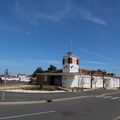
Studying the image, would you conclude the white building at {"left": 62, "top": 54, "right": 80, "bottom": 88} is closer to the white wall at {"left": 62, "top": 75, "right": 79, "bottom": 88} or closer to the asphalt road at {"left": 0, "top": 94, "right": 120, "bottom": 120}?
the white wall at {"left": 62, "top": 75, "right": 79, "bottom": 88}

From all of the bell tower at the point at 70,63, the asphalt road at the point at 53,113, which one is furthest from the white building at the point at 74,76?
the asphalt road at the point at 53,113

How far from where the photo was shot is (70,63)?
6300 centimetres

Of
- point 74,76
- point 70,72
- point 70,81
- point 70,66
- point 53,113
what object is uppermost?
point 70,66

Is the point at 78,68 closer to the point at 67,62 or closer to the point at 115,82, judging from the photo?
the point at 67,62

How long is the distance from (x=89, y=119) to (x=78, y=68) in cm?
5047

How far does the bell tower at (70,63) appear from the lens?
63094 millimetres

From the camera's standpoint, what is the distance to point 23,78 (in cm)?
9044

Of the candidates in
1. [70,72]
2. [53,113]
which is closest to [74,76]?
[70,72]

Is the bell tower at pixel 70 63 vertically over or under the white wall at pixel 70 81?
over

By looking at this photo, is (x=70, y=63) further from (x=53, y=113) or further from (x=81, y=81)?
(x=53, y=113)

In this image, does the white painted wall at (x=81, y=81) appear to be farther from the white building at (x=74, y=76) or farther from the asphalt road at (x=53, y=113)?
the asphalt road at (x=53, y=113)

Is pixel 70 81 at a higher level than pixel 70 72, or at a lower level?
lower

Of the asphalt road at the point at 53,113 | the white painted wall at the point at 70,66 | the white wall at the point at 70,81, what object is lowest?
the asphalt road at the point at 53,113

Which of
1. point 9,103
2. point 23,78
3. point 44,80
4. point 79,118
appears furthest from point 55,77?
point 79,118
